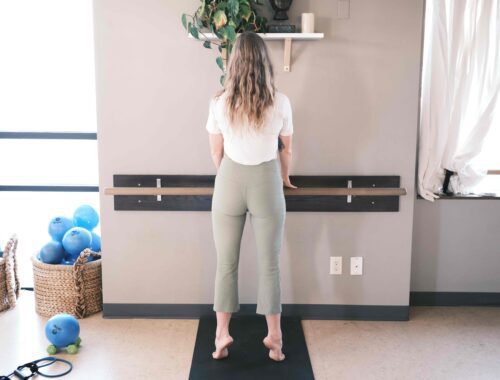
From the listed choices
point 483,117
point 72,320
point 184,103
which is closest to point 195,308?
point 72,320

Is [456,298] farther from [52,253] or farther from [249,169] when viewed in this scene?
[52,253]

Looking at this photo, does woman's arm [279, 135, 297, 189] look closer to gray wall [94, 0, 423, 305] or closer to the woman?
the woman

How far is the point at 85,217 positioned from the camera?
10.6ft

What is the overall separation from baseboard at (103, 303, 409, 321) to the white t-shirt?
1.09m

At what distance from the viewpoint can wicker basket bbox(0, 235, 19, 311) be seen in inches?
124

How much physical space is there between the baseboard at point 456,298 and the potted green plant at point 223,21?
1.85 meters

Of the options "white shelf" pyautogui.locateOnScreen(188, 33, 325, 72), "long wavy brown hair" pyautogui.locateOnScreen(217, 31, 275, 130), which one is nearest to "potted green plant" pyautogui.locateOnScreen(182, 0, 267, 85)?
"white shelf" pyautogui.locateOnScreen(188, 33, 325, 72)

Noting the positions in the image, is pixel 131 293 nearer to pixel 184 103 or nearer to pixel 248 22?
pixel 184 103

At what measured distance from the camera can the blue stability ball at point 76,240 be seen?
119 inches

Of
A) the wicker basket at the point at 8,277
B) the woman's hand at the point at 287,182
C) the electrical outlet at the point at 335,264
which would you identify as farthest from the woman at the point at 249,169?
the wicker basket at the point at 8,277

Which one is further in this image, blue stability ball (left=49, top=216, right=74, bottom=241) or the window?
the window

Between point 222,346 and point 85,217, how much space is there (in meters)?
1.25

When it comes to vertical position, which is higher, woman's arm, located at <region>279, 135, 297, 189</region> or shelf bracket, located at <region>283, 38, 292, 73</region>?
shelf bracket, located at <region>283, 38, 292, 73</region>

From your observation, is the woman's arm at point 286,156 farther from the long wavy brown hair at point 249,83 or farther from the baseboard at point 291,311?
the baseboard at point 291,311
